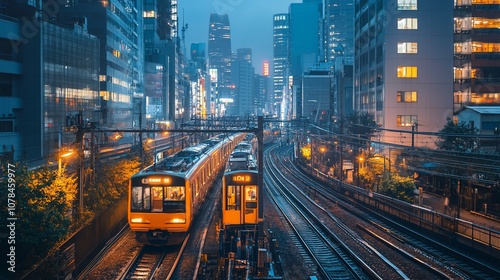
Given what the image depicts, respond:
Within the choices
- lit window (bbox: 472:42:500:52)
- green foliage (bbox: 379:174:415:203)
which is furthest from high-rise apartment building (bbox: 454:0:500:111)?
green foliage (bbox: 379:174:415:203)

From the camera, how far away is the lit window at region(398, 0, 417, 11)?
144 ft

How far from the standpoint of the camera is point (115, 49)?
2388 inches

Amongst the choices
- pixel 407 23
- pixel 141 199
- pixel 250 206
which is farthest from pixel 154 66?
pixel 141 199

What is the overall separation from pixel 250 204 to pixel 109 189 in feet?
19.8

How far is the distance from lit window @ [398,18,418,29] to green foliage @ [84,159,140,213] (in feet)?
102

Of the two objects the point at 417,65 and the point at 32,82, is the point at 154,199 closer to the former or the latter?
the point at 32,82

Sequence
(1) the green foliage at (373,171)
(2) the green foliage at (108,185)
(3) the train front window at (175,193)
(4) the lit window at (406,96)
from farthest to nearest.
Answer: (4) the lit window at (406,96) → (1) the green foliage at (373,171) → (2) the green foliage at (108,185) → (3) the train front window at (175,193)

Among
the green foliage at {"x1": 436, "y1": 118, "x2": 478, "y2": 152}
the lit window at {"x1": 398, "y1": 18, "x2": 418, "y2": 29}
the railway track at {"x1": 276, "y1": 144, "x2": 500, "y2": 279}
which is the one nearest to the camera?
the railway track at {"x1": 276, "y1": 144, "x2": 500, "y2": 279}

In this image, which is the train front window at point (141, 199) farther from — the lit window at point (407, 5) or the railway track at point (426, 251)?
the lit window at point (407, 5)

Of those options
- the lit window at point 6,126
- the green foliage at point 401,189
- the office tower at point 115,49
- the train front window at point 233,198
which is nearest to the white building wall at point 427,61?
the green foliage at point 401,189

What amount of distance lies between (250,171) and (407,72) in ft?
103

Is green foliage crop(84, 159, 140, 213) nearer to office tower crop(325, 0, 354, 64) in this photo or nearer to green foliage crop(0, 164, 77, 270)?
green foliage crop(0, 164, 77, 270)

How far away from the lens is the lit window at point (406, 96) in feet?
146

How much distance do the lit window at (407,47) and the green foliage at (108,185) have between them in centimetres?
3056
